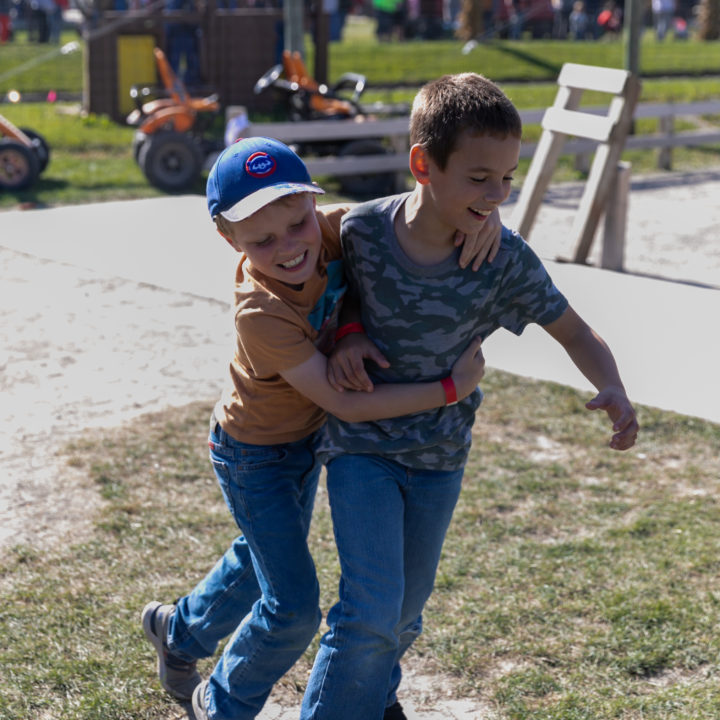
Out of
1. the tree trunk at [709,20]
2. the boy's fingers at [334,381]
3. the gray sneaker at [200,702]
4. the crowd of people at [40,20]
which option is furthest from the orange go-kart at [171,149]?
the tree trunk at [709,20]

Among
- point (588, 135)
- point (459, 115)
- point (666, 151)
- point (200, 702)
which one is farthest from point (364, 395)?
point (666, 151)

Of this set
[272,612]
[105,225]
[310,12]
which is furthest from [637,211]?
[272,612]

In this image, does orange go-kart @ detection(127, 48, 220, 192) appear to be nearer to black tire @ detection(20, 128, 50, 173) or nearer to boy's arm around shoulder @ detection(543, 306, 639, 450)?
black tire @ detection(20, 128, 50, 173)

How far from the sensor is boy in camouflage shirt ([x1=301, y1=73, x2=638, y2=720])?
227 centimetres

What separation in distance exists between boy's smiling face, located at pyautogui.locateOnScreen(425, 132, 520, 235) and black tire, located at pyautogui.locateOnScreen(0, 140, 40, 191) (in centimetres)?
870

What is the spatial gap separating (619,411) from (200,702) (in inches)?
46.2

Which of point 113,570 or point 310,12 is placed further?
point 310,12

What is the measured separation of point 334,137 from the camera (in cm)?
1080

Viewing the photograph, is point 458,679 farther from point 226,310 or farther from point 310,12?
point 310,12

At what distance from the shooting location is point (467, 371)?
240 cm

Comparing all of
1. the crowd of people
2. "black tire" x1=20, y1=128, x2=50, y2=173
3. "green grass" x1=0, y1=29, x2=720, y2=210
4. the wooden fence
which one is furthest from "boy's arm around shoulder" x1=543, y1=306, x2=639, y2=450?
the crowd of people

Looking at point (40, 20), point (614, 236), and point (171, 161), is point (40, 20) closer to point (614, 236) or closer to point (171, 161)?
point (171, 161)

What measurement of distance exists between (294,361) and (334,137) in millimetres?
8722

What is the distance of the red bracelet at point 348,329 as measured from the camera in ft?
8.00
